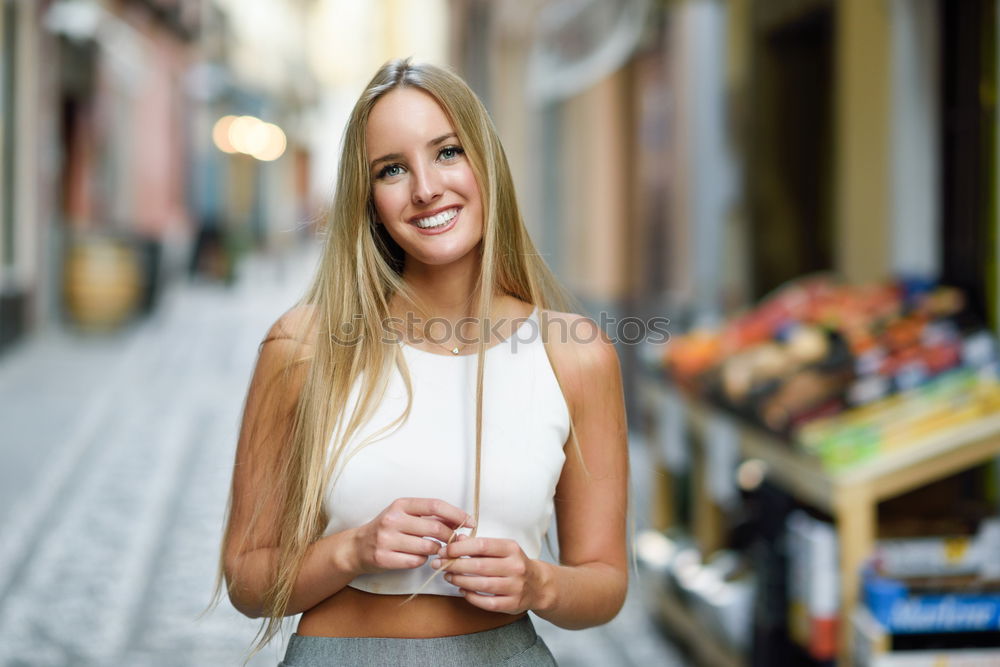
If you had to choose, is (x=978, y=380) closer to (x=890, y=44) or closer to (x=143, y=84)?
(x=890, y=44)

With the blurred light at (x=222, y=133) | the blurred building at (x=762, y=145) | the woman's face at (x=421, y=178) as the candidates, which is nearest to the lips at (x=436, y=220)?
the woman's face at (x=421, y=178)

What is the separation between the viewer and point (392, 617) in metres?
1.37

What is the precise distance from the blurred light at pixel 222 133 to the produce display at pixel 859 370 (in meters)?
22.3

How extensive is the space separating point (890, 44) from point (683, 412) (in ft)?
4.84

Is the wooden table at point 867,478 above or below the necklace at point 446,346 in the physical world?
below

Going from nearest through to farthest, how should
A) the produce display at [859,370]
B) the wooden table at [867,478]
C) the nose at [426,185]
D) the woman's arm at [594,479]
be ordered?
the nose at [426,185], the woman's arm at [594,479], the wooden table at [867,478], the produce display at [859,370]

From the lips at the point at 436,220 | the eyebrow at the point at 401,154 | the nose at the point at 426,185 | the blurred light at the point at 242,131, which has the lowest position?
the lips at the point at 436,220

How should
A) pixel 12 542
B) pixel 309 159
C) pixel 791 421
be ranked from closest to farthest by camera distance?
pixel 791 421 → pixel 12 542 → pixel 309 159

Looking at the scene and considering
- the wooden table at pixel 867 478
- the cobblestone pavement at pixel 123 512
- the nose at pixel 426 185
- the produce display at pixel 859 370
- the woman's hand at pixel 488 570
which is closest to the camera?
the woman's hand at pixel 488 570

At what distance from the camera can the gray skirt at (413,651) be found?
1.35m

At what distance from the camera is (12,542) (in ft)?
15.2

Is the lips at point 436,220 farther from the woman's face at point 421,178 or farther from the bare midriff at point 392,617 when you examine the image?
the bare midriff at point 392,617

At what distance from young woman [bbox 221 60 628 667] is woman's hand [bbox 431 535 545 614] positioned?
2.4 inches

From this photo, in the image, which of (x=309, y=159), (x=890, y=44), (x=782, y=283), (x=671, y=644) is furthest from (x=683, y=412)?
(x=309, y=159)
